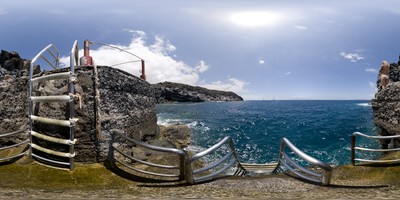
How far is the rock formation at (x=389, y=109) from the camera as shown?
10656 mm

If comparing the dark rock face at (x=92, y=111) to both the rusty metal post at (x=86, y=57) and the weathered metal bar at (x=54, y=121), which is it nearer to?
the weathered metal bar at (x=54, y=121)

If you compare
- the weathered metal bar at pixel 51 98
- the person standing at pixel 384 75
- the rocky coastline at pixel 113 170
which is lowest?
the rocky coastline at pixel 113 170

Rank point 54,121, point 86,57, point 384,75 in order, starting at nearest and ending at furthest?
point 54,121, point 86,57, point 384,75

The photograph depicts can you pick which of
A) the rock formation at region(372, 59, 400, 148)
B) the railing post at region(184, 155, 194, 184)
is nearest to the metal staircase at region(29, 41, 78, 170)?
the railing post at region(184, 155, 194, 184)

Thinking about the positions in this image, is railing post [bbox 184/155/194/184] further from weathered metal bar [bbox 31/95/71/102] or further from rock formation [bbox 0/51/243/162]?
weathered metal bar [bbox 31/95/71/102]

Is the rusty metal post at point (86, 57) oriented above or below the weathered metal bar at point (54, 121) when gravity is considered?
above

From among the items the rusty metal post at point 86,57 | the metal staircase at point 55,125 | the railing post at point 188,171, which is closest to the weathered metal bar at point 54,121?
the metal staircase at point 55,125

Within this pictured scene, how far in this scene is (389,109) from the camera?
36.1 feet

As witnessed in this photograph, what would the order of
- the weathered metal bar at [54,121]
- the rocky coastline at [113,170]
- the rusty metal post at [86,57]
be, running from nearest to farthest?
the rocky coastline at [113,170], the weathered metal bar at [54,121], the rusty metal post at [86,57]

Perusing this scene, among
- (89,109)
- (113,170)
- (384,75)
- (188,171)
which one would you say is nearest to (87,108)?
(89,109)

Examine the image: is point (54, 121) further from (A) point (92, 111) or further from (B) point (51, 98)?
(A) point (92, 111)

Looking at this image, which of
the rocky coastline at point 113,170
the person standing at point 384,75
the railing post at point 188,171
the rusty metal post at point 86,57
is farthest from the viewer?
the person standing at point 384,75

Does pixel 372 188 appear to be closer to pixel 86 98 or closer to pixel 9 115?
pixel 86 98

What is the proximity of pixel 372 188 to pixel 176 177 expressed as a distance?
440cm
